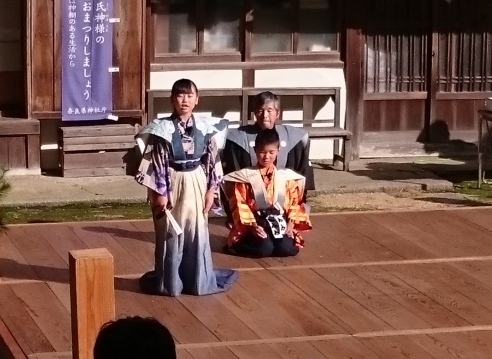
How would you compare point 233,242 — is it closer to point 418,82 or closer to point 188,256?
point 188,256

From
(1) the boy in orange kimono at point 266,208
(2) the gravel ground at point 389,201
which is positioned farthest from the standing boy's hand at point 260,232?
(2) the gravel ground at point 389,201

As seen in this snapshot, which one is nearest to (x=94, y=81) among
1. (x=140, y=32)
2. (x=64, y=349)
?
(x=140, y=32)

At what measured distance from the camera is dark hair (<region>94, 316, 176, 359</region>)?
3.38 meters

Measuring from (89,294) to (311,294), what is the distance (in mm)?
2260

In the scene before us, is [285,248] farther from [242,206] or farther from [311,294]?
[311,294]

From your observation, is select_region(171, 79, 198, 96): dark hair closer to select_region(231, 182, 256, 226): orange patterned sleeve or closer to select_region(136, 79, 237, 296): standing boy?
select_region(136, 79, 237, 296): standing boy

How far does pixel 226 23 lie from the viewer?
13273 millimetres

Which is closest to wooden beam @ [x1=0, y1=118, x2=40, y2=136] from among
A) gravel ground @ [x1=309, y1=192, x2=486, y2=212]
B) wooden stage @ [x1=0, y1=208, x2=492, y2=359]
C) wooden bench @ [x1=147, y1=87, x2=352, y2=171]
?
wooden bench @ [x1=147, y1=87, x2=352, y2=171]

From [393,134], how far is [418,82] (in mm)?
670

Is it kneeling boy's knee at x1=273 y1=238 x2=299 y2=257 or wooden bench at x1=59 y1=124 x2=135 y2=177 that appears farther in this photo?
wooden bench at x1=59 y1=124 x2=135 y2=177

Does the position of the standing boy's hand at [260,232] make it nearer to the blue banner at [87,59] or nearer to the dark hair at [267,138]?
the dark hair at [267,138]

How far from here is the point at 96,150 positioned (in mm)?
12422

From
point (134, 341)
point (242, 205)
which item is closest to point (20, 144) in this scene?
point (242, 205)

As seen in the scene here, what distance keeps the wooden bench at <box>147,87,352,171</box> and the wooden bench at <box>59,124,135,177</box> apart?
20.5 inches
